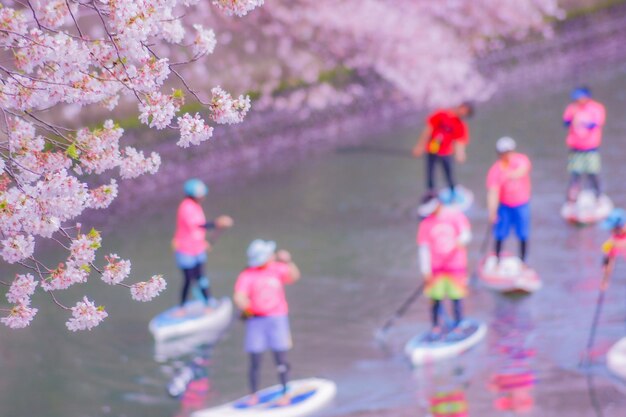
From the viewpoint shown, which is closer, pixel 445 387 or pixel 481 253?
pixel 445 387

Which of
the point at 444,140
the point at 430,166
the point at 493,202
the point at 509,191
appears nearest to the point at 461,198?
the point at 430,166

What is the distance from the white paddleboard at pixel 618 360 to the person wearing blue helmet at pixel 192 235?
4.35 meters

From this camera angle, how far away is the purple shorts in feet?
33.6

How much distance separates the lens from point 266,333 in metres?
10.3

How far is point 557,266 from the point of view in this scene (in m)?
14.3

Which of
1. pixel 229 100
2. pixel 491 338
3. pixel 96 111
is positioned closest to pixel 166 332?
pixel 491 338

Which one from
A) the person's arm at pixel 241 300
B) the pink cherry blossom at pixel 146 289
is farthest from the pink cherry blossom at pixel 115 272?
the person's arm at pixel 241 300

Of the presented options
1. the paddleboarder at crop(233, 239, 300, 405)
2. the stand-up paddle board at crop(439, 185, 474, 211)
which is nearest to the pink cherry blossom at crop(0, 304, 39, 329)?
the paddleboarder at crop(233, 239, 300, 405)

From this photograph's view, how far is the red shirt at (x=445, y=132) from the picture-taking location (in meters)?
16.5

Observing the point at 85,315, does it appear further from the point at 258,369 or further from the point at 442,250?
the point at 442,250

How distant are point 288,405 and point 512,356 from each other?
2512 millimetres

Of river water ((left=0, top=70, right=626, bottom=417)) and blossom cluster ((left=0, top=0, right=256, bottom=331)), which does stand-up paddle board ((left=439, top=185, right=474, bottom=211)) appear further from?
Result: blossom cluster ((left=0, top=0, right=256, bottom=331))

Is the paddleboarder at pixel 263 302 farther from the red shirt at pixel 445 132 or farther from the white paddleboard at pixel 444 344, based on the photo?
the red shirt at pixel 445 132

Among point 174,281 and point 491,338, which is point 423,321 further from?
point 174,281
